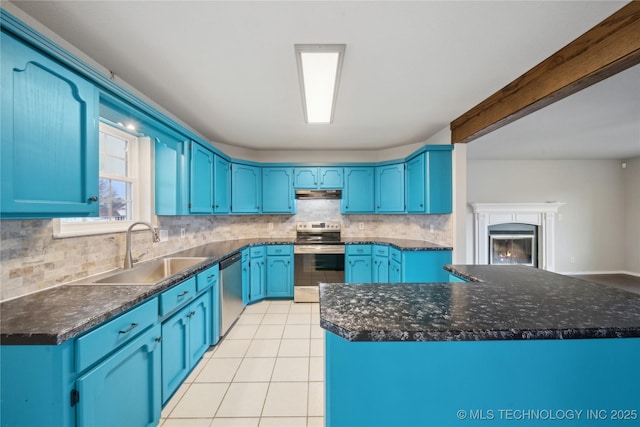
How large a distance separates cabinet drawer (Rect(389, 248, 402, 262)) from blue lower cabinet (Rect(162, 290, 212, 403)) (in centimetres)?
229

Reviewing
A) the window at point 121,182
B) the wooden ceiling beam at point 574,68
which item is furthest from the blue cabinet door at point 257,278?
the wooden ceiling beam at point 574,68

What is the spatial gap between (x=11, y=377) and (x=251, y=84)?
2127 mm

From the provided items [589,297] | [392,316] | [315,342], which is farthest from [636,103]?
[315,342]

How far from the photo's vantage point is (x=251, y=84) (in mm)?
2049

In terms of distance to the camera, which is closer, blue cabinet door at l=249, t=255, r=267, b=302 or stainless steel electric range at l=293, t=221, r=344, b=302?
blue cabinet door at l=249, t=255, r=267, b=302

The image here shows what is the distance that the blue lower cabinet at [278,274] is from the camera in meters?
3.71

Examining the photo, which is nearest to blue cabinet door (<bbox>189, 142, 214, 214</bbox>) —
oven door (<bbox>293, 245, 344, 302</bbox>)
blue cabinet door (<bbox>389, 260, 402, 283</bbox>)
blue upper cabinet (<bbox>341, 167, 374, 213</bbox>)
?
oven door (<bbox>293, 245, 344, 302</bbox>)

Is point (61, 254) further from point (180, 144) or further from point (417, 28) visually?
point (417, 28)

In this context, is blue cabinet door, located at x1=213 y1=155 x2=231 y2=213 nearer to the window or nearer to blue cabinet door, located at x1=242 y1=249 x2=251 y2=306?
blue cabinet door, located at x1=242 y1=249 x2=251 y2=306

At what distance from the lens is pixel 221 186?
331 centimetres

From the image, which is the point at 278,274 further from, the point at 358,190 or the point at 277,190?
the point at 358,190

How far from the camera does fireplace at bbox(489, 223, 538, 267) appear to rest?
5.27 meters

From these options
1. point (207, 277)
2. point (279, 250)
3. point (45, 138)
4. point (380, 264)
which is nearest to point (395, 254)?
point (380, 264)

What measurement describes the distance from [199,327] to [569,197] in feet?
24.1
